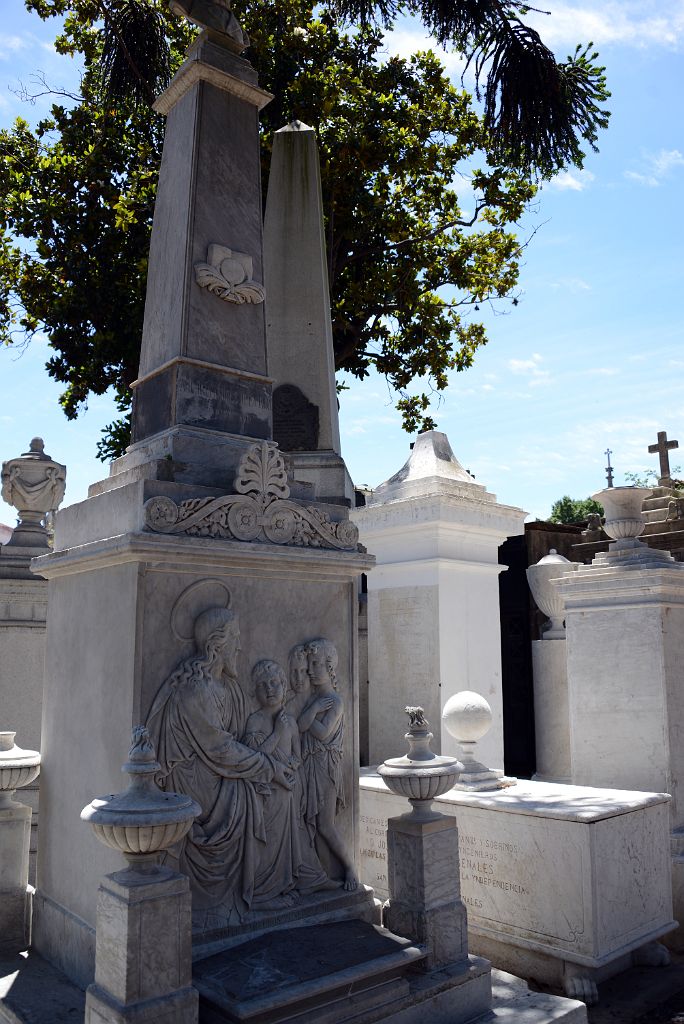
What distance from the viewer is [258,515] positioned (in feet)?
13.4

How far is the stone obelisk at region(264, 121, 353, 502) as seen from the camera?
6031 mm

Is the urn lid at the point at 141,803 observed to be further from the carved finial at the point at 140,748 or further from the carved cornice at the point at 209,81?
the carved cornice at the point at 209,81

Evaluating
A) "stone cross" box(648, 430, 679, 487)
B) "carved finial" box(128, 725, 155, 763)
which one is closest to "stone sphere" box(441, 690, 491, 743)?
"carved finial" box(128, 725, 155, 763)

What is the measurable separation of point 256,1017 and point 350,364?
10093 mm

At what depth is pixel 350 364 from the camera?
12.2 meters

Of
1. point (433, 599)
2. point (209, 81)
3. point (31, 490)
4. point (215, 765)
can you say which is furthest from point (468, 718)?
point (31, 490)

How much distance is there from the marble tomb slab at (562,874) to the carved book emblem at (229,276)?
3520 millimetres

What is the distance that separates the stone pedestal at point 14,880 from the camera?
13.8 feet

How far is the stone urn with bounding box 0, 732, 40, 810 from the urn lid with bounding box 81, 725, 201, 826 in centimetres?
150

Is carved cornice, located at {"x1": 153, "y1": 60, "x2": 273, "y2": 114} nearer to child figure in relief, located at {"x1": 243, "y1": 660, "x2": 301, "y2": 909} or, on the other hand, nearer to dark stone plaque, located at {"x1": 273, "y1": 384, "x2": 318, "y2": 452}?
dark stone plaque, located at {"x1": 273, "y1": 384, "x2": 318, "y2": 452}

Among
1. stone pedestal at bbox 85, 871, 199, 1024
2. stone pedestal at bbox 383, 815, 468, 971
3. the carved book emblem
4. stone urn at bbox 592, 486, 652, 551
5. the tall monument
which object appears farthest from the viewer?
stone urn at bbox 592, 486, 652, 551

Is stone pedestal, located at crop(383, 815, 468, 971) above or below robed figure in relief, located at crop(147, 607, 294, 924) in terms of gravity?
below

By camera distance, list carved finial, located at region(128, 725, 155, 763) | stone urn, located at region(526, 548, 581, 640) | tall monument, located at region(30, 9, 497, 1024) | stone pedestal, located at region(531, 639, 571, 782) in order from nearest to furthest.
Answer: carved finial, located at region(128, 725, 155, 763) < tall monument, located at region(30, 9, 497, 1024) < stone pedestal, located at region(531, 639, 571, 782) < stone urn, located at region(526, 548, 581, 640)

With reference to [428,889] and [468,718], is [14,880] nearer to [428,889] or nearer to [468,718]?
[428,889]
